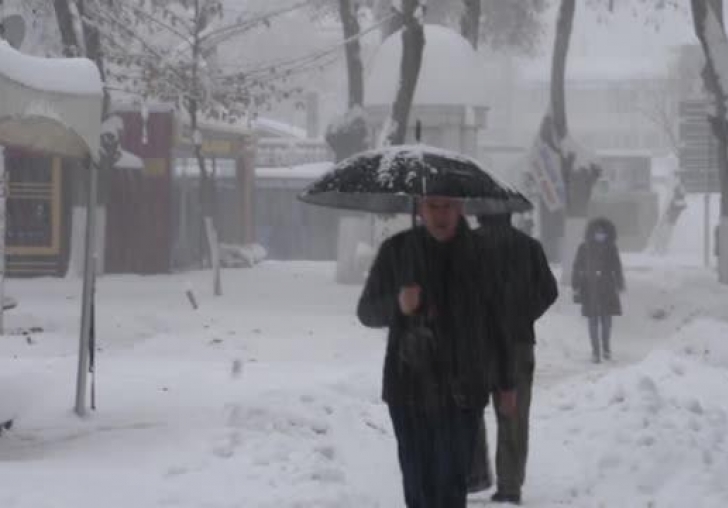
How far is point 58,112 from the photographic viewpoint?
9.72 m

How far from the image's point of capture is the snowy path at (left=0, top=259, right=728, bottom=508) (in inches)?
307

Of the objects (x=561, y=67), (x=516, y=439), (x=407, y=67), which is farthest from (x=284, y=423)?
(x=561, y=67)

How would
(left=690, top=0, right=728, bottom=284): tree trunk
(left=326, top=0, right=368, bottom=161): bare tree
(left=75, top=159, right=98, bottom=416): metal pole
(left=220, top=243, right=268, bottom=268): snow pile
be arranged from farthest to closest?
(left=220, top=243, right=268, bottom=268): snow pile
(left=326, top=0, right=368, bottom=161): bare tree
(left=690, top=0, right=728, bottom=284): tree trunk
(left=75, top=159, right=98, bottom=416): metal pole

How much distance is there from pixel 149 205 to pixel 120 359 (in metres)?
12.8

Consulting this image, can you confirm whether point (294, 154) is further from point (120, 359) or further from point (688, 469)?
point (688, 469)

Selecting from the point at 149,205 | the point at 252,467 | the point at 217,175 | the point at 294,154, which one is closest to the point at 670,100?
the point at 294,154

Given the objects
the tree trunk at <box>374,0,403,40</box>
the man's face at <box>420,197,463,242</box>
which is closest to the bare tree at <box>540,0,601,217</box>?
the tree trunk at <box>374,0,403,40</box>

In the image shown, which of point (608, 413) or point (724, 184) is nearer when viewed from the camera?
point (608, 413)

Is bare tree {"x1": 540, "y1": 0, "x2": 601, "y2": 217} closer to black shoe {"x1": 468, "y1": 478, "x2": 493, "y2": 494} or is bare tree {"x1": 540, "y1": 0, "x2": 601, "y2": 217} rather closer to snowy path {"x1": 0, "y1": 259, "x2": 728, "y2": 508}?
snowy path {"x1": 0, "y1": 259, "x2": 728, "y2": 508}

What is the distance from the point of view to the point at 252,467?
8.22m

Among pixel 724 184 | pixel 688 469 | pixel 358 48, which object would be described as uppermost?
pixel 358 48

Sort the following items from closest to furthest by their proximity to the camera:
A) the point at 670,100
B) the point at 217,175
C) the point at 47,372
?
the point at 47,372, the point at 217,175, the point at 670,100

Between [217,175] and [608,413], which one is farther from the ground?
[217,175]

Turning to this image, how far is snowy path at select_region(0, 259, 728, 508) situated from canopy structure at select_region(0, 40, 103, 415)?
993 millimetres
